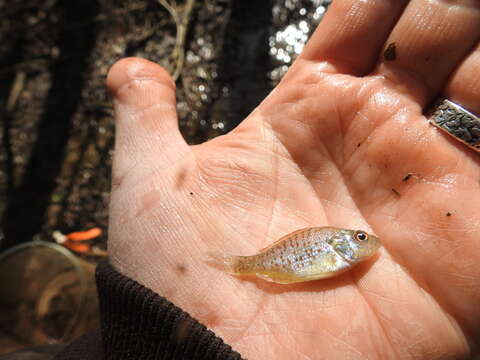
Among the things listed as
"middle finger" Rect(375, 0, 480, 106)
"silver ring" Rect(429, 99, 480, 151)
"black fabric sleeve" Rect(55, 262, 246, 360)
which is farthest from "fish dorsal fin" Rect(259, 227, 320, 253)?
"middle finger" Rect(375, 0, 480, 106)

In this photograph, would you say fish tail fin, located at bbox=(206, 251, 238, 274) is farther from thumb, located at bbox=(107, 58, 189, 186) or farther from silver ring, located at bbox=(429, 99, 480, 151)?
silver ring, located at bbox=(429, 99, 480, 151)

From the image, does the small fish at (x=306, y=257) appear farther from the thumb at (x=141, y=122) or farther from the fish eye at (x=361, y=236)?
the thumb at (x=141, y=122)

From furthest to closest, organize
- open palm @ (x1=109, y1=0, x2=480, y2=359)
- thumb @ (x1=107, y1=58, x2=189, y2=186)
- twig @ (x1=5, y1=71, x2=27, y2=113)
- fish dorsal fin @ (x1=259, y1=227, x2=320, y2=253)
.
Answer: twig @ (x1=5, y1=71, x2=27, y2=113), thumb @ (x1=107, y1=58, x2=189, y2=186), fish dorsal fin @ (x1=259, y1=227, x2=320, y2=253), open palm @ (x1=109, y1=0, x2=480, y2=359)

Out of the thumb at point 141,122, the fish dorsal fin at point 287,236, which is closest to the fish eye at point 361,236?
the fish dorsal fin at point 287,236

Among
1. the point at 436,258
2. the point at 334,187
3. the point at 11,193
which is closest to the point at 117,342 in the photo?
the point at 334,187

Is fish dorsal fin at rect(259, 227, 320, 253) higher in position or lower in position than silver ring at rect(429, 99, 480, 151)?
lower

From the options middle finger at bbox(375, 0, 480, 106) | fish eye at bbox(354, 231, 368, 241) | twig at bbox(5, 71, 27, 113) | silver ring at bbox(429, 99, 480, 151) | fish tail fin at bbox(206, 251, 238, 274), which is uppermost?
middle finger at bbox(375, 0, 480, 106)

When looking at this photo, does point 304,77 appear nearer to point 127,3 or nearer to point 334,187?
point 334,187
